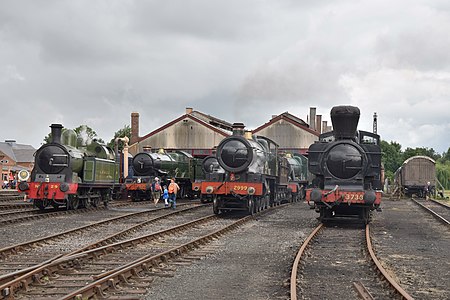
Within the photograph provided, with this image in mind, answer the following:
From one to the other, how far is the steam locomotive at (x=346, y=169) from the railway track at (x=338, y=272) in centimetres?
210

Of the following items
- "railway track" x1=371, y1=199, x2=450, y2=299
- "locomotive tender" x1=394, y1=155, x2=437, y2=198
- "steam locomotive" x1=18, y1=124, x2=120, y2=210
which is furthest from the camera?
"locomotive tender" x1=394, y1=155, x2=437, y2=198

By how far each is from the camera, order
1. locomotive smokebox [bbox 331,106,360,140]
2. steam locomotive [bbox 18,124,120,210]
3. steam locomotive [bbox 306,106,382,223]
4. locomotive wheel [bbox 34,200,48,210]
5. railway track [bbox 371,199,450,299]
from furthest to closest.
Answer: locomotive wheel [bbox 34,200,48,210], steam locomotive [bbox 18,124,120,210], locomotive smokebox [bbox 331,106,360,140], steam locomotive [bbox 306,106,382,223], railway track [bbox 371,199,450,299]

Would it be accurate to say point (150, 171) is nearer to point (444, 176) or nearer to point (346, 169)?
point (346, 169)

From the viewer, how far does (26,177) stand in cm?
2261

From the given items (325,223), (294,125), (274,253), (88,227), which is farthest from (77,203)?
(294,125)

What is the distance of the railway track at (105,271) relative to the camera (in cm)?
750

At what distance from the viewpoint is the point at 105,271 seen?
9086 millimetres

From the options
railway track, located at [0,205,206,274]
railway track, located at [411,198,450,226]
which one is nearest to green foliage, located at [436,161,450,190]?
railway track, located at [411,198,450,226]

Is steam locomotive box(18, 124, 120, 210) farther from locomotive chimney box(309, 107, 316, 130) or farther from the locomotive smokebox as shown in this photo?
locomotive chimney box(309, 107, 316, 130)

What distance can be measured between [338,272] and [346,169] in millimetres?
7333

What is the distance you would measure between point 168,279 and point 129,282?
653 mm

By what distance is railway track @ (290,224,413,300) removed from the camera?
776 cm

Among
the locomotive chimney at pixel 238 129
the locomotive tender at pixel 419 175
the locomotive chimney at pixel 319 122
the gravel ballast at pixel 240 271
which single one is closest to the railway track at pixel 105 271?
the gravel ballast at pixel 240 271

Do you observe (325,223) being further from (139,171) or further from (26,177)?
(139,171)
